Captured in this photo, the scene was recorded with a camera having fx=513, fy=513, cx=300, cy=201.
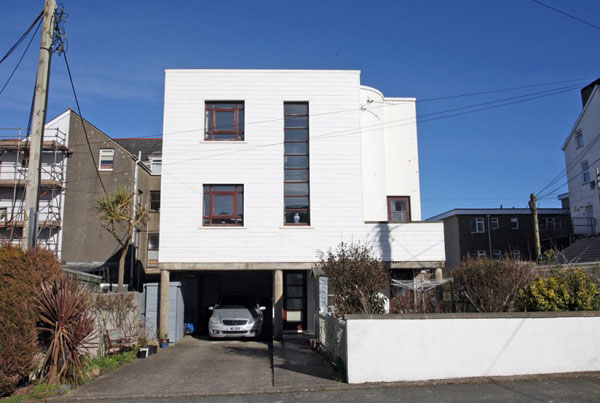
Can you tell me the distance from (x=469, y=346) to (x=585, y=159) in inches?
1253

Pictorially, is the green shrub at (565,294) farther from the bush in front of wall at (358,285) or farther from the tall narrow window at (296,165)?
the tall narrow window at (296,165)

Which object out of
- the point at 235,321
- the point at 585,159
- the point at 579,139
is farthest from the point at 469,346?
the point at 579,139

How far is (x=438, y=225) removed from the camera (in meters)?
18.4

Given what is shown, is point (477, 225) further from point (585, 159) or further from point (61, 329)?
point (61, 329)

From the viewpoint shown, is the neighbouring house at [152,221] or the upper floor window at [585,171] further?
the upper floor window at [585,171]

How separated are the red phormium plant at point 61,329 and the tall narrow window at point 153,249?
1521cm

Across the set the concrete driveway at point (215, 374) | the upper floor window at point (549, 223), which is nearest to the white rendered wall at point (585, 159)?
the upper floor window at point (549, 223)

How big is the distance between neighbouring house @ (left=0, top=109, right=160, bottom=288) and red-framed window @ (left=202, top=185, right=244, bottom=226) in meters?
7.91

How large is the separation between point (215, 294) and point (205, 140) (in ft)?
27.5

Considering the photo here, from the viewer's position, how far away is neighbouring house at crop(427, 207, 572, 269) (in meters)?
39.7

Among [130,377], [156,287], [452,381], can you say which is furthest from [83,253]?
[452,381]

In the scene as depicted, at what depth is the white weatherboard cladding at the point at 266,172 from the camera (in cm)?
1777

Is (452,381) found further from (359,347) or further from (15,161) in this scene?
(15,161)

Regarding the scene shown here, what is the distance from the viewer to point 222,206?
18094 millimetres
